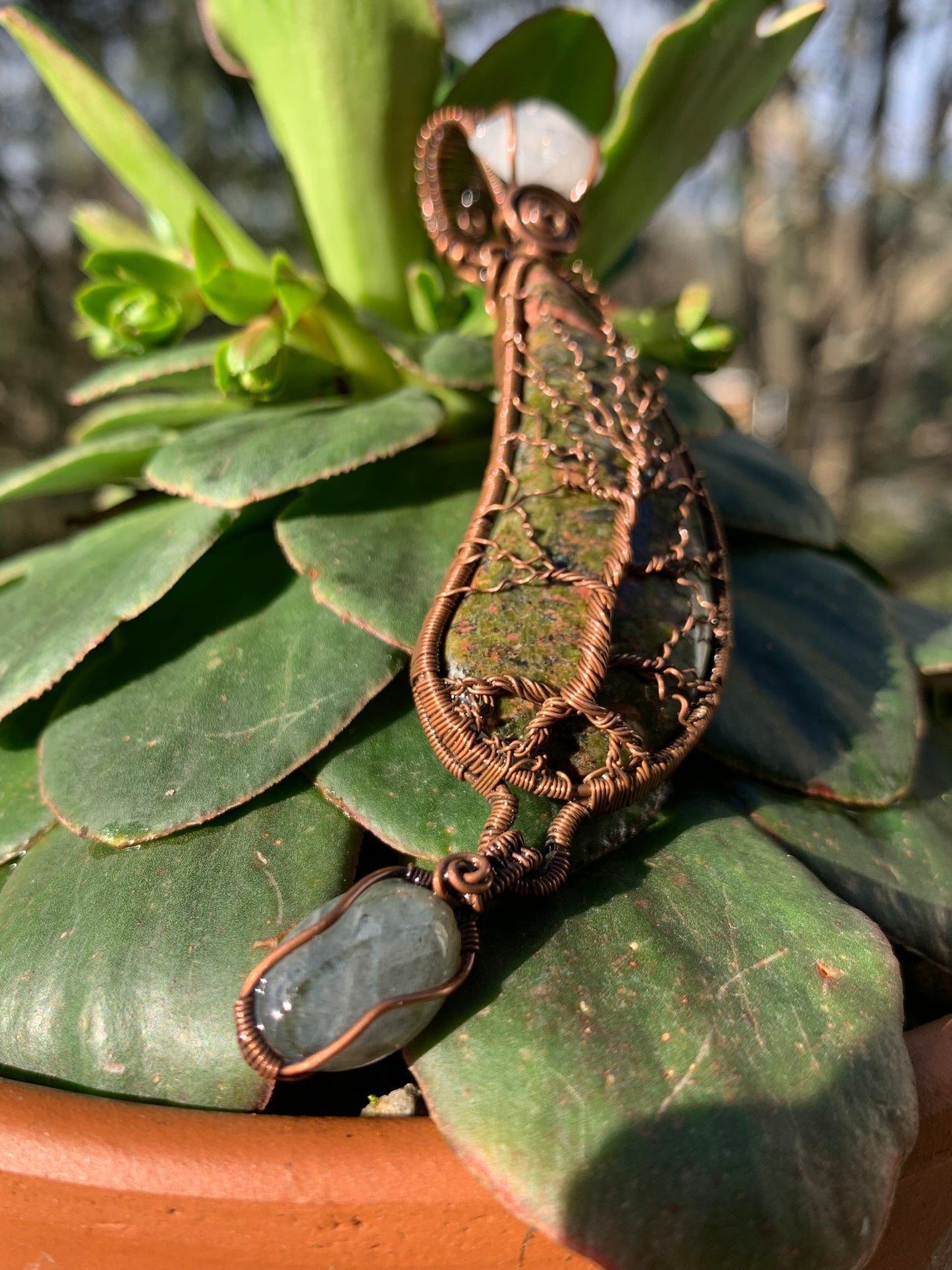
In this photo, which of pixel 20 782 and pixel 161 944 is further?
pixel 20 782

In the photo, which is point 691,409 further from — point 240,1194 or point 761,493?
point 240,1194

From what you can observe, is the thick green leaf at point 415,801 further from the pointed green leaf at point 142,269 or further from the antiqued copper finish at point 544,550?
the pointed green leaf at point 142,269

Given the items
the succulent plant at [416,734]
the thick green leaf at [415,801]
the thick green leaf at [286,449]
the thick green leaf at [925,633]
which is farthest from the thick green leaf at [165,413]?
the thick green leaf at [925,633]

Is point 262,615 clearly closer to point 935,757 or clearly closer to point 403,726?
point 403,726

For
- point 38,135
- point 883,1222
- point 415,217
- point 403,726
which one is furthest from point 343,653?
point 38,135

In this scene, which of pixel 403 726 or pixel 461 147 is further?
pixel 461 147

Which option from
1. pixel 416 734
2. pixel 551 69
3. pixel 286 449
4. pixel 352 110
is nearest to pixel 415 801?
pixel 416 734
